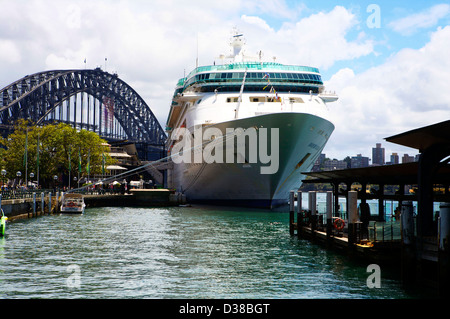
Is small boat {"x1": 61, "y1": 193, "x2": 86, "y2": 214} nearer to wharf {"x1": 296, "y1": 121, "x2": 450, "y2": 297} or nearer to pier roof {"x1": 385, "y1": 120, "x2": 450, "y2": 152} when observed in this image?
wharf {"x1": 296, "y1": 121, "x2": 450, "y2": 297}

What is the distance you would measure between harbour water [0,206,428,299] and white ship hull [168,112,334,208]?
12939 mm

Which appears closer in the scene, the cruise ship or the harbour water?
the harbour water

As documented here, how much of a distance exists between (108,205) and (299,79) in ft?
107

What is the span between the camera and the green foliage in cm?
8125

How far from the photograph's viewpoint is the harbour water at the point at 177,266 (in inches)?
757

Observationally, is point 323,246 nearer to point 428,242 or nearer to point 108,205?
point 428,242

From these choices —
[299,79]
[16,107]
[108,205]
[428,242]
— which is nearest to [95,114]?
[16,107]

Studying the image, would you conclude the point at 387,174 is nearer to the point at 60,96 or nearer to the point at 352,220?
the point at 352,220

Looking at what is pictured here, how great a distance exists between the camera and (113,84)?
18238cm

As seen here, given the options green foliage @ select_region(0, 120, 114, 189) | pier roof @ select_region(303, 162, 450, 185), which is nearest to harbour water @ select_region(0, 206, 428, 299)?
pier roof @ select_region(303, 162, 450, 185)

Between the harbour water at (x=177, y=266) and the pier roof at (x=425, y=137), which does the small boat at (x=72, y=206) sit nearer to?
the harbour water at (x=177, y=266)

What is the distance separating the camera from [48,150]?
85250 mm

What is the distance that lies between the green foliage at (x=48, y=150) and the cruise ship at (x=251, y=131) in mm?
25134

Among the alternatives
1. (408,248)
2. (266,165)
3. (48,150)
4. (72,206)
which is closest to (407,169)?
(408,248)
